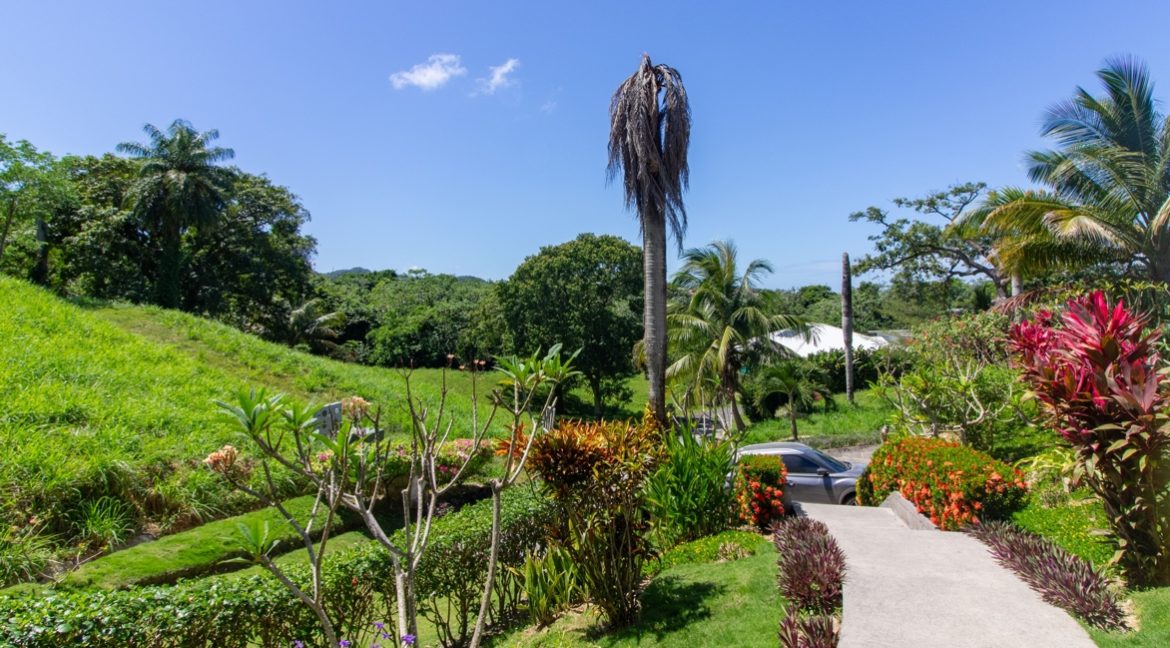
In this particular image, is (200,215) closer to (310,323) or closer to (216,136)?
(216,136)

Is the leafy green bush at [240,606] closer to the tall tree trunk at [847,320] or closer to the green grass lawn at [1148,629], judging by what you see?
the green grass lawn at [1148,629]

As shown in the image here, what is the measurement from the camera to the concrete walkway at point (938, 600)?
4.13 meters

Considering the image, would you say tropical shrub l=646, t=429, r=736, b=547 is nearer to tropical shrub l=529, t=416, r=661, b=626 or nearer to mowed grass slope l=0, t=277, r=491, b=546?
tropical shrub l=529, t=416, r=661, b=626

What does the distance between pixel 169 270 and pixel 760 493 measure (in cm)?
2947

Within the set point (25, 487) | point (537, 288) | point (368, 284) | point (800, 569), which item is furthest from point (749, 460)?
point (368, 284)

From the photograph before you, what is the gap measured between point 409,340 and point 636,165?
3121cm

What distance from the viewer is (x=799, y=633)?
4223mm

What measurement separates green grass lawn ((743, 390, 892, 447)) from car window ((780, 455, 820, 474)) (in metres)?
7.66

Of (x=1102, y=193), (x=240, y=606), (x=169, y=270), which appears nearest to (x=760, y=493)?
(x=240, y=606)

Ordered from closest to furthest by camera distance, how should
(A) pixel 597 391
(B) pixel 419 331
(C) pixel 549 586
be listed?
(C) pixel 549 586, (A) pixel 597 391, (B) pixel 419 331

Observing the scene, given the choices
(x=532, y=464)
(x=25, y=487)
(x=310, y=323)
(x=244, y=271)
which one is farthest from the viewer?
(x=310, y=323)

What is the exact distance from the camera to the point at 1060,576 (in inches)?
186

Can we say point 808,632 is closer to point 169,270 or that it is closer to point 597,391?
point 597,391

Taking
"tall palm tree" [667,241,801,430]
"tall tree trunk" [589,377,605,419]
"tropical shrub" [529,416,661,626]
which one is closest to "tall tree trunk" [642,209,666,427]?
"tropical shrub" [529,416,661,626]
